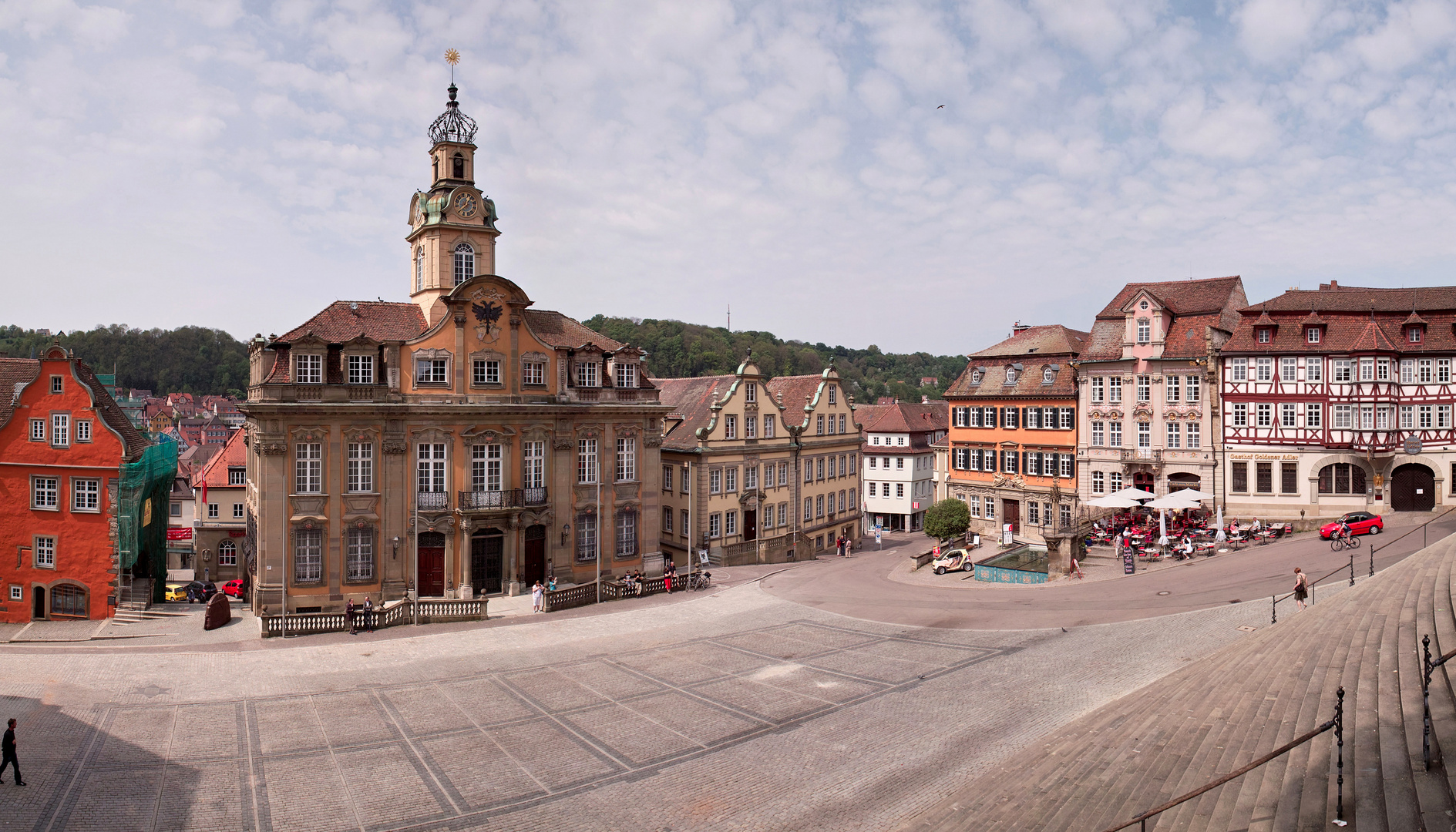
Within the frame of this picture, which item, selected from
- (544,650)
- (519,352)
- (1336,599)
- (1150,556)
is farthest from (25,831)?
(1150,556)

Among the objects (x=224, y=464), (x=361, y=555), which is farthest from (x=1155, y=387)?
(x=224, y=464)

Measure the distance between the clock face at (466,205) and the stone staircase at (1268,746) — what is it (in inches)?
1391

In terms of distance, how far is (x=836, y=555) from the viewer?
59969 millimetres

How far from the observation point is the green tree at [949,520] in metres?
58.7

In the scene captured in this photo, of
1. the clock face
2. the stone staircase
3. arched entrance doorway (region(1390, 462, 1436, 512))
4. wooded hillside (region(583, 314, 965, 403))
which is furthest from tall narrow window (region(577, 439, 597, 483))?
wooded hillside (region(583, 314, 965, 403))

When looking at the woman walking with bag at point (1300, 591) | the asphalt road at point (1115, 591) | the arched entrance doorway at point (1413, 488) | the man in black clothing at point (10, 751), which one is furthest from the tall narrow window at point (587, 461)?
the arched entrance doorway at point (1413, 488)

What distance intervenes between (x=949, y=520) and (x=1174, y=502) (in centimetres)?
1810

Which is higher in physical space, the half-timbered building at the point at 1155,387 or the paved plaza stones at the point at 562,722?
the half-timbered building at the point at 1155,387

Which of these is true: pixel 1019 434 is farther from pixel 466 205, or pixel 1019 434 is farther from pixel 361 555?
pixel 361 555

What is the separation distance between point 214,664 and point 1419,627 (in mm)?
33382

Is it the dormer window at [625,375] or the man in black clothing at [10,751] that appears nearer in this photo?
the man in black clothing at [10,751]

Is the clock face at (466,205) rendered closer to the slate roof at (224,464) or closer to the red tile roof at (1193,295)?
the slate roof at (224,464)

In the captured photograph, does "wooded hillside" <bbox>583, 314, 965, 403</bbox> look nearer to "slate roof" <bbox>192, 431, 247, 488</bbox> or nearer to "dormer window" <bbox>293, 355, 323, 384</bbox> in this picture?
"slate roof" <bbox>192, 431, 247, 488</bbox>

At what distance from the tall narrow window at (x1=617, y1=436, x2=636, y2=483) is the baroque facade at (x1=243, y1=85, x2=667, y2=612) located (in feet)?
0.26
